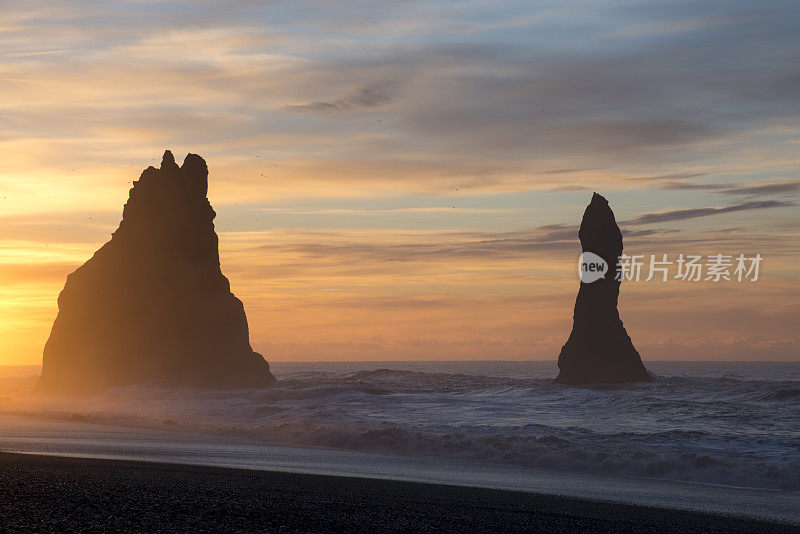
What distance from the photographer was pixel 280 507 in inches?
512

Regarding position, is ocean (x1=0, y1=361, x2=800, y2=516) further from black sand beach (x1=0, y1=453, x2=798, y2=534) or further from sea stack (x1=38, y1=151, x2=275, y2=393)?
sea stack (x1=38, y1=151, x2=275, y2=393)

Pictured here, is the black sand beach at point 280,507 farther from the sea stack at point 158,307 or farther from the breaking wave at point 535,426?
the sea stack at point 158,307

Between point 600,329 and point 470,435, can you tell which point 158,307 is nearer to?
point 600,329

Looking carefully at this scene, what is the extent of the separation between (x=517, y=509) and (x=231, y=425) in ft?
71.5

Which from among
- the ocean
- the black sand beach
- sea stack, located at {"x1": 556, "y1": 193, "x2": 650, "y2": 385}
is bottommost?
the ocean

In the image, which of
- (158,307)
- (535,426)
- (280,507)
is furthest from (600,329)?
(280,507)

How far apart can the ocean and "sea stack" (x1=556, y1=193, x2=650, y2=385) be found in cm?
2418

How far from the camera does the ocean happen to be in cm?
2116

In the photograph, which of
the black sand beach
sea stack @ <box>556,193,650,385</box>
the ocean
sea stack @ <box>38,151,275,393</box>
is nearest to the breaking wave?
the ocean

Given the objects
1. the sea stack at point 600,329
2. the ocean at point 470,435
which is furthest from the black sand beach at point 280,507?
the sea stack at point 600,329

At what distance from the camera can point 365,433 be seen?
28438mm

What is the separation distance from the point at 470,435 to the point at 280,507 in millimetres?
14976

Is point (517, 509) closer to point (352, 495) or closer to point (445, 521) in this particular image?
point (445, 521)

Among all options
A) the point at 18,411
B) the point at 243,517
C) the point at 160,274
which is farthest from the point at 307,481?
the point at 160,274
